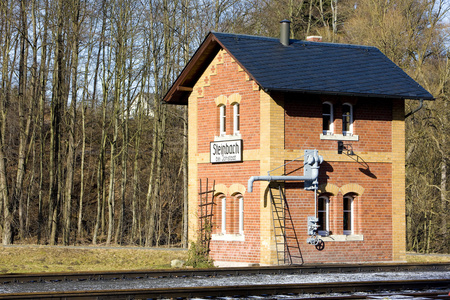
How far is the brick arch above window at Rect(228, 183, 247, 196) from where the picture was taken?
70.9 ft

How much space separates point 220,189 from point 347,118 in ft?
16.0

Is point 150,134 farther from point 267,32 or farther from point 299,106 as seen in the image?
point 299,106

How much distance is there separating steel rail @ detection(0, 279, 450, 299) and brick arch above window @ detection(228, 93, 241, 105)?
9345 millimetres

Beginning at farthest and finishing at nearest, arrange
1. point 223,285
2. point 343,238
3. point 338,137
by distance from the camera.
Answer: point 338,137
point 343,238
point 223,285

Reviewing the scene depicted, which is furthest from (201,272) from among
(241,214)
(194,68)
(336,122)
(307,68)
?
(194,68)

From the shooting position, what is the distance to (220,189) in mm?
22469

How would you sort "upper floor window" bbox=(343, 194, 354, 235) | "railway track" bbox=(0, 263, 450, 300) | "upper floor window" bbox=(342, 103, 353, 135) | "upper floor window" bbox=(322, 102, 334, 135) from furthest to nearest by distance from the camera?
"upper floor window" bbox=(342, 103, 353, 135), "upper floor window" bbox=(343, 194, 354, 235), "upper floor window" bbox=(322, 102, 334, 135), "railway track" bbox=(0, 263, 450, 300)

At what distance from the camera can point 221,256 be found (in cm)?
2233

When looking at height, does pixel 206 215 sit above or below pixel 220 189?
below

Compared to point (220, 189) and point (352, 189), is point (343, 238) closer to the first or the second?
point (352, 189)

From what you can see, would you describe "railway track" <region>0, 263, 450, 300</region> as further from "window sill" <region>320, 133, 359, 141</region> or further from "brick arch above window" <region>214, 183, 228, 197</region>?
"brick arch above window" <region>214, 183, 228, 197</region>

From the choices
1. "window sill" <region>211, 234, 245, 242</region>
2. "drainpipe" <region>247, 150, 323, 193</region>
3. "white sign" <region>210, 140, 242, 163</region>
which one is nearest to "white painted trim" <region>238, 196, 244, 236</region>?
"window sill" <region>211, 234, 245, 242</region>

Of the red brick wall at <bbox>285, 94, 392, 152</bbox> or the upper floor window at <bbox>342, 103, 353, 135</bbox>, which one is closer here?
the red brick wall at <bbox>285, 94, 392, 152</bbox>

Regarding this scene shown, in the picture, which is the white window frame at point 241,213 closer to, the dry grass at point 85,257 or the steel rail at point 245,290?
the dry grass at point 85,257
